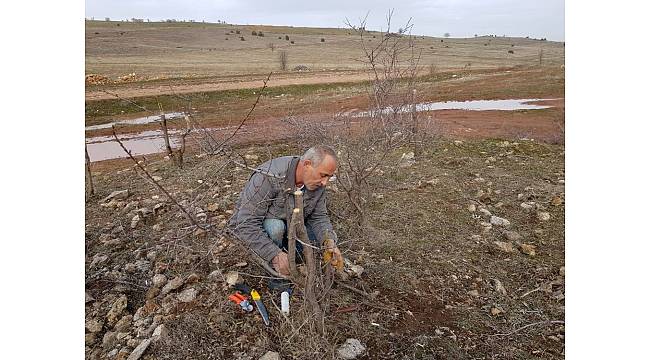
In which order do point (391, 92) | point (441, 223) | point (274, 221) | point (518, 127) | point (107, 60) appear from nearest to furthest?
point (274, 221) → point (441, 223) → point (391, 92) → point (518, 127) → point (107, 60)

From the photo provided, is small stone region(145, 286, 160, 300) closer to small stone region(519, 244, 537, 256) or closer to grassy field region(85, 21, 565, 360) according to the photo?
grassy field region(85, 21, 565, 360)

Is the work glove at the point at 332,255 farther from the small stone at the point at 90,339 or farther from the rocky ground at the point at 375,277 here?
the small stone at the point at 90,339

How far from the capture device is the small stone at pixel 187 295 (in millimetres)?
2695

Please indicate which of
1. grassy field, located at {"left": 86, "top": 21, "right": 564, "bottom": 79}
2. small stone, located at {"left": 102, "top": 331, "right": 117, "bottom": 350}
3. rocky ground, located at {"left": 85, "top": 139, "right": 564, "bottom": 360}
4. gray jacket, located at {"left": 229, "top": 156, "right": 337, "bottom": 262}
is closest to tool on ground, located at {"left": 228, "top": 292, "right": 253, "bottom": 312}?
rocky ground, located at {"left": 85, "top": 139, "right": 564, "bottom": 360}

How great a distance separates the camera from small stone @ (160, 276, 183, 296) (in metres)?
2.82

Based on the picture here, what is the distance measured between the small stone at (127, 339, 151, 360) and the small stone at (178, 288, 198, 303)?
375mm

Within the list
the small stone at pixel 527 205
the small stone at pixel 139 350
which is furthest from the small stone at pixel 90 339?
the small stone at pixel 527 205

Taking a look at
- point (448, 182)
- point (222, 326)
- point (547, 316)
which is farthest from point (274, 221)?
point (448, 182)

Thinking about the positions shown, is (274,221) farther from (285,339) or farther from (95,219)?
(95,219)

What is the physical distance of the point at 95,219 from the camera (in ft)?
13.7

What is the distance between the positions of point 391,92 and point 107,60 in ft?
90.9

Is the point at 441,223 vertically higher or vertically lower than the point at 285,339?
higher

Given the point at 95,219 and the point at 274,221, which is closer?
the point at 274,221

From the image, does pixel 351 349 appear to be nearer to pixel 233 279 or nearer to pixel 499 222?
pixel 233 279
